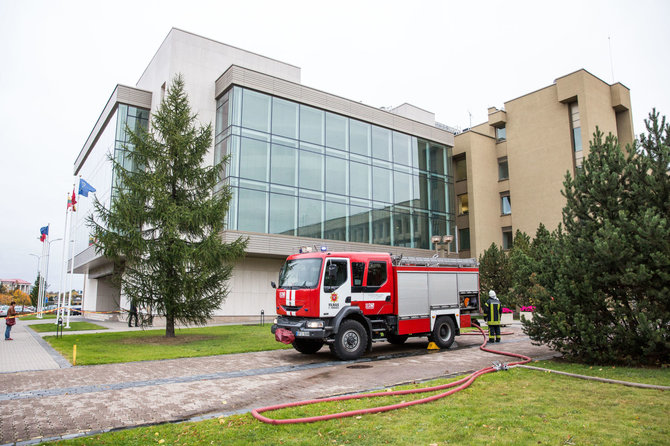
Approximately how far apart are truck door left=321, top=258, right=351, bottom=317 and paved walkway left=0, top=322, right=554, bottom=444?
1426mm

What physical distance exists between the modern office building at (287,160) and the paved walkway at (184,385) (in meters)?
13.0

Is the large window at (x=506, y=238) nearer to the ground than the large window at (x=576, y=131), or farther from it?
nearer to the ground

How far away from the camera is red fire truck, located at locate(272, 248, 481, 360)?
1145 cm

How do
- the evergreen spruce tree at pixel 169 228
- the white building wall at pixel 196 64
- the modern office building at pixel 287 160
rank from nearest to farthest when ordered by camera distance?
the evergreen spruce tree at pixel 169 228
the modern office building at pixel 287 160
the white building wall at pixel 196 64

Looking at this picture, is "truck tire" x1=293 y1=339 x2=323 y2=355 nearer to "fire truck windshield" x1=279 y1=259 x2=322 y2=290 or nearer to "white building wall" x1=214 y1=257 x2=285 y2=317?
"fire truck windshield" x1=279 y1=259 x2=322 y2=290

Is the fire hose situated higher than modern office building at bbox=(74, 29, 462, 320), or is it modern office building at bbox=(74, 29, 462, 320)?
modern office building at bbox=(74, 29, 462, 320)

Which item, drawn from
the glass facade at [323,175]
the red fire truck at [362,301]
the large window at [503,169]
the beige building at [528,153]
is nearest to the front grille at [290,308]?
the red fire truck at [362,301]

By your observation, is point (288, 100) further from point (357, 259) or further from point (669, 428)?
point (669, 428)

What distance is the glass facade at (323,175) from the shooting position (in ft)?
88.9

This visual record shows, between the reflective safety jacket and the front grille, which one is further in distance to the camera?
the reflective safety jacket

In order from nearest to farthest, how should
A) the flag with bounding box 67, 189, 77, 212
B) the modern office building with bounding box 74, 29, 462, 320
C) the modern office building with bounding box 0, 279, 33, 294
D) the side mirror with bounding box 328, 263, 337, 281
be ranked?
the side mirror with bounding box 328, 263, 337, 281
the flag with bounding box 67, 189, 77, 212
the modern office building with bounding box 74, 29, 462, 320
the modern office building with bounding box 0, 279, 33, 294

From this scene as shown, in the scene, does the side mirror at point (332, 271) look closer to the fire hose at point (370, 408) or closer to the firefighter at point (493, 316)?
the fire hose at point (370, 408)

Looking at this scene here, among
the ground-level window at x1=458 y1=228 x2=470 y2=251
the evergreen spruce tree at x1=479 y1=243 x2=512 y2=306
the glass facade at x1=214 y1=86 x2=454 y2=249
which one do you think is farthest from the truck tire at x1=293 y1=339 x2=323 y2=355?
the ground-level window at x1=458 y1=228 x2=470 y2=251

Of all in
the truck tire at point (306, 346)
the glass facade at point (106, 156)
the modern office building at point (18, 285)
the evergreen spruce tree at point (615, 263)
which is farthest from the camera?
the modern office building at point (18, 285)
